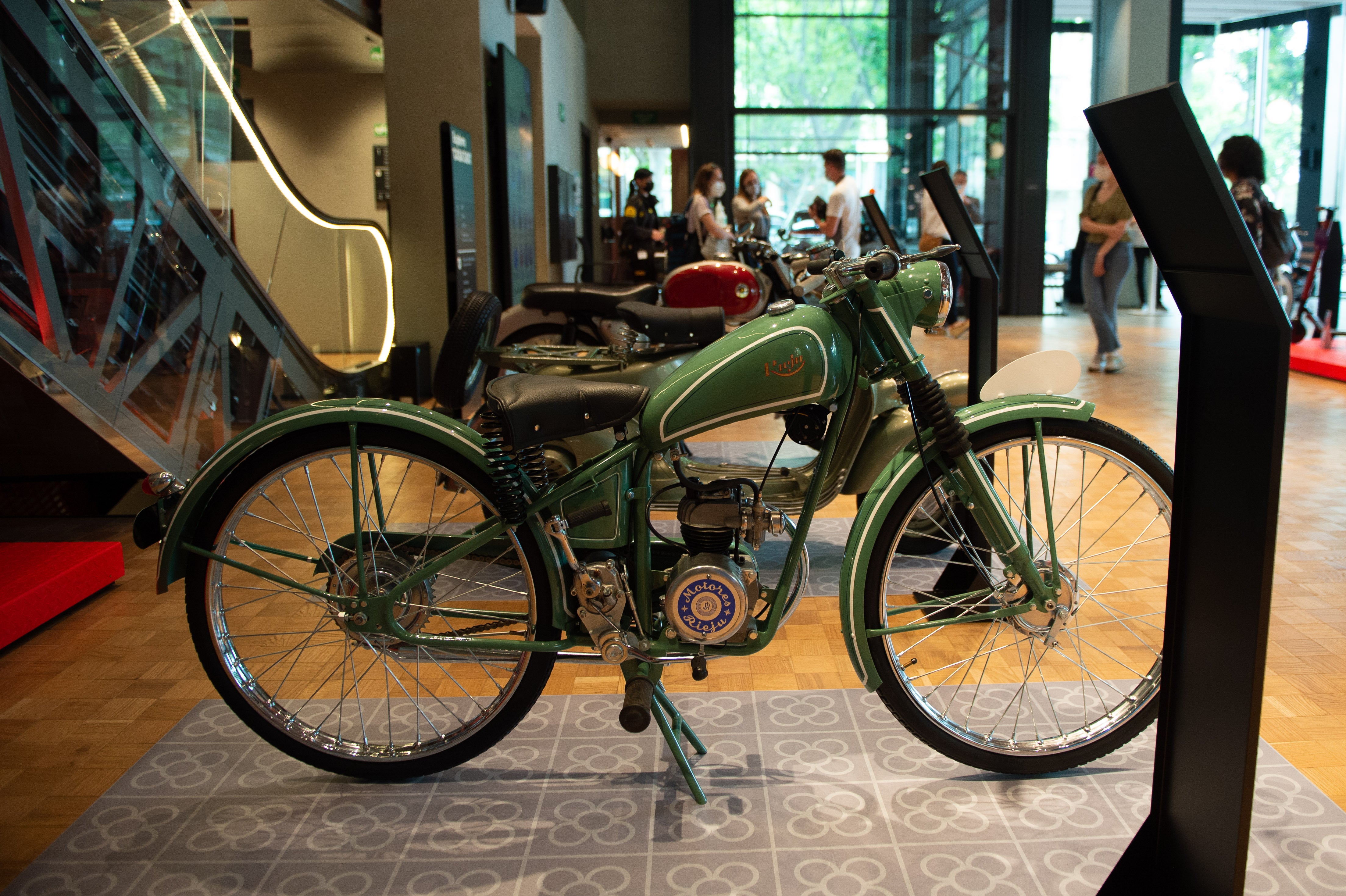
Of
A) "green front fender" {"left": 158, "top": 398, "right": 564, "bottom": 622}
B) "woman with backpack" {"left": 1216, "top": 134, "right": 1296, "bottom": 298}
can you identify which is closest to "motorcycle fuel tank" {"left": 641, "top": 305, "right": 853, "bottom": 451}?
"green front fender" {"left": 158, "top": 398, "right": 564, "bottom": 622}

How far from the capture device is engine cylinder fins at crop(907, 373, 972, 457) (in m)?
1.90

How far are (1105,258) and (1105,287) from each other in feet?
0.87

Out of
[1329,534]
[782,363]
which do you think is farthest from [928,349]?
[782,363]

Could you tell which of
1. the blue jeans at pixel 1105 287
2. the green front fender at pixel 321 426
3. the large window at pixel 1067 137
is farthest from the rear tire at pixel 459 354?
the large window at pixel 1067 137

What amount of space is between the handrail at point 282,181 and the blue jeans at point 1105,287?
16.3 feet

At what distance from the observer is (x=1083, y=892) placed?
65.8 inches

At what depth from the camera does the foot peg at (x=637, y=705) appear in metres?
1.88

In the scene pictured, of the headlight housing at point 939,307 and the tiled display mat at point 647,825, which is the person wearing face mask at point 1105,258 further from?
the tiled display mat at point 647,825

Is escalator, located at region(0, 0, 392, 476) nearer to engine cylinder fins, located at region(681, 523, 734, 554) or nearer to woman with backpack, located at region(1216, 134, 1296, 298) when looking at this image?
engine cylinder fins, located at region(681, 523, 734, 554)

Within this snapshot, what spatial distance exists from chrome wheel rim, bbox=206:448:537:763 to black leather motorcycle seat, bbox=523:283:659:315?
1477mm

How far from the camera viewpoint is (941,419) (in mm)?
1897

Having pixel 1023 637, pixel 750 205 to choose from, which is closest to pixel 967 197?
pixel 750 205

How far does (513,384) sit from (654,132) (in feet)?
53.8

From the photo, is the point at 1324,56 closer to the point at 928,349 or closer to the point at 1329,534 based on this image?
the point at 928,349
